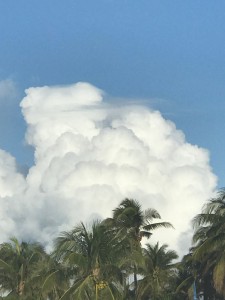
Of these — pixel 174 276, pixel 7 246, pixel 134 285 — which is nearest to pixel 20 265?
pixel 7 246

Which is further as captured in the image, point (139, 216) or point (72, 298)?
point (139, 216)

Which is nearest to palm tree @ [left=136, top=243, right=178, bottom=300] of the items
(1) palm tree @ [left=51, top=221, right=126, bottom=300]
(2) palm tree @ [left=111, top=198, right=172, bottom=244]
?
(2) palm tree @ [left=111, top=198, right=172, bottom=244]

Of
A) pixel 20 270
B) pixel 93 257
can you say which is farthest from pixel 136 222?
pixel 93 257

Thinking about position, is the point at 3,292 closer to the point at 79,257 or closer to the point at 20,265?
the point at 20,265

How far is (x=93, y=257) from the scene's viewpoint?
34.8 metres

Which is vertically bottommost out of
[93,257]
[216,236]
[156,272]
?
[93,257]

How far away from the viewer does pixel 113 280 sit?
118 feet

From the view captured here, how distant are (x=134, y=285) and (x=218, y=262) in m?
20.6

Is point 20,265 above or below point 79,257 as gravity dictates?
above

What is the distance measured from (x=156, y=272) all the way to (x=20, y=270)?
→ 13.4 m

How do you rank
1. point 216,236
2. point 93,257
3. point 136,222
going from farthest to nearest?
1. point 136,222
2. point 216,236
3. point 93,257

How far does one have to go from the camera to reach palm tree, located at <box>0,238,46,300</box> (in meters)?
59.1

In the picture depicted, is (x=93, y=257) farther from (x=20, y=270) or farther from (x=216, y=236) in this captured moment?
(x=20, y=270)

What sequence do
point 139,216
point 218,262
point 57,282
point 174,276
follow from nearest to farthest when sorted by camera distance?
1. point 57,282
2. point 218,262
3. point 139,216
4. point 174,276
